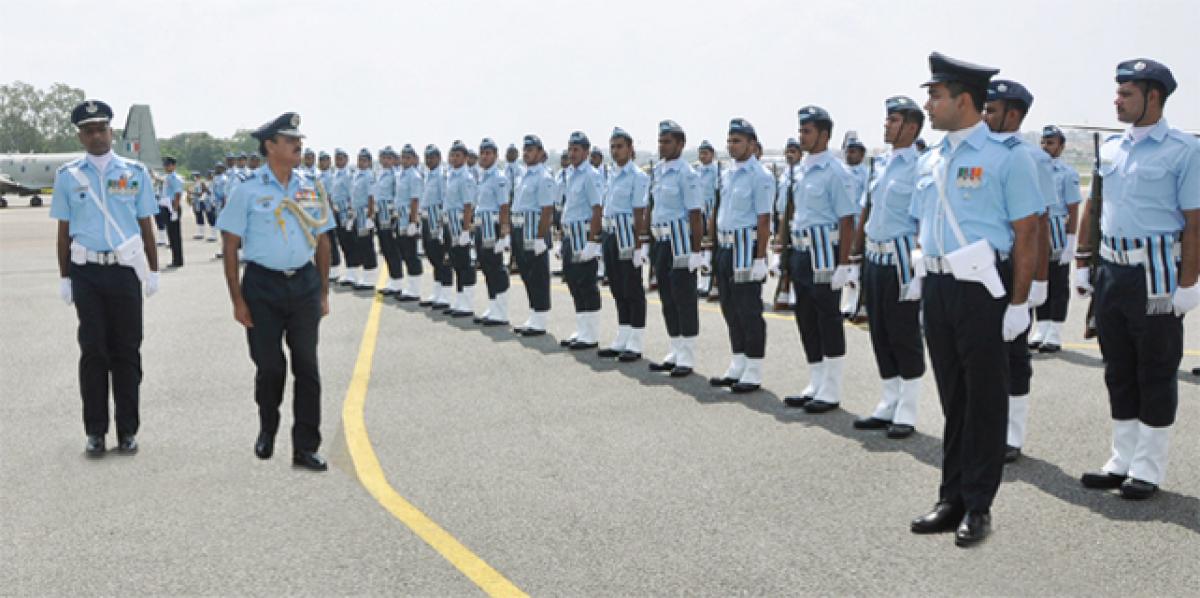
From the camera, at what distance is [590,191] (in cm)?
1127

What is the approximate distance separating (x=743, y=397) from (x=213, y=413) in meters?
4.16

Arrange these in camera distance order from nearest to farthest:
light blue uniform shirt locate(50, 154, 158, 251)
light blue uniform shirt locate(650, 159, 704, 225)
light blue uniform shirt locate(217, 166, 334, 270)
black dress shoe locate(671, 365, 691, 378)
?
light blue uniform shirt locate(217, 166, 334, 270), light blue uniform shirt locate(50, 154, 158, 251), black dress shoe locate(671, 365, 691, 378), light blue uniform shirt locate(650, 159, 704, 225)

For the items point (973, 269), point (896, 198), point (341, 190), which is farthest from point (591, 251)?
point (341, 190)

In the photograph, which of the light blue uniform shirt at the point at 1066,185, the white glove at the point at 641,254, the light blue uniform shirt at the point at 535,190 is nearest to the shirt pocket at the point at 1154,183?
the light blue uniform shirt at the point at 1066,185

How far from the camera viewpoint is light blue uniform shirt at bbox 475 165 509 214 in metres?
13.0

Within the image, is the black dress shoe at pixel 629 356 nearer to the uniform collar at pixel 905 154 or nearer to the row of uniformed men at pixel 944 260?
the row of uniformed men at pixel 944 260

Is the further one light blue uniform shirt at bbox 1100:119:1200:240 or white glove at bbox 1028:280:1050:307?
white glove at bbox 1028:280:1050:307

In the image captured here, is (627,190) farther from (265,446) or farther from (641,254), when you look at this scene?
(265,446)

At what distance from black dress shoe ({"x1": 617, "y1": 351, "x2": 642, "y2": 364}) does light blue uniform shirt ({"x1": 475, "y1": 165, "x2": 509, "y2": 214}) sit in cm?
360

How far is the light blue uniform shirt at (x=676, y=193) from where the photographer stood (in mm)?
9453

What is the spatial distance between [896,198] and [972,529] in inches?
112

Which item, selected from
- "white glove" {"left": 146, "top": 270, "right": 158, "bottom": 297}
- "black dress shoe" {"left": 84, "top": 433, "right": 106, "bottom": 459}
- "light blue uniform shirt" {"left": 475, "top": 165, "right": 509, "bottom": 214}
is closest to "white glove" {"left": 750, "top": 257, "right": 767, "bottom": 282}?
"white glove" {"left": 146, "top": 270, "right": 158, "bottom": 297}

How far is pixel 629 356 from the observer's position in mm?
10117

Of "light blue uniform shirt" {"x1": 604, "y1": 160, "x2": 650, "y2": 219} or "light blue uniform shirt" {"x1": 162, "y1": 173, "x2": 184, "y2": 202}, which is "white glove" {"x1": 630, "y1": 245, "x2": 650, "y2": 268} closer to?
"light blue uniform shirt" {"x1": 604, "y1": 160, "x2": 650, "y2": 219}
